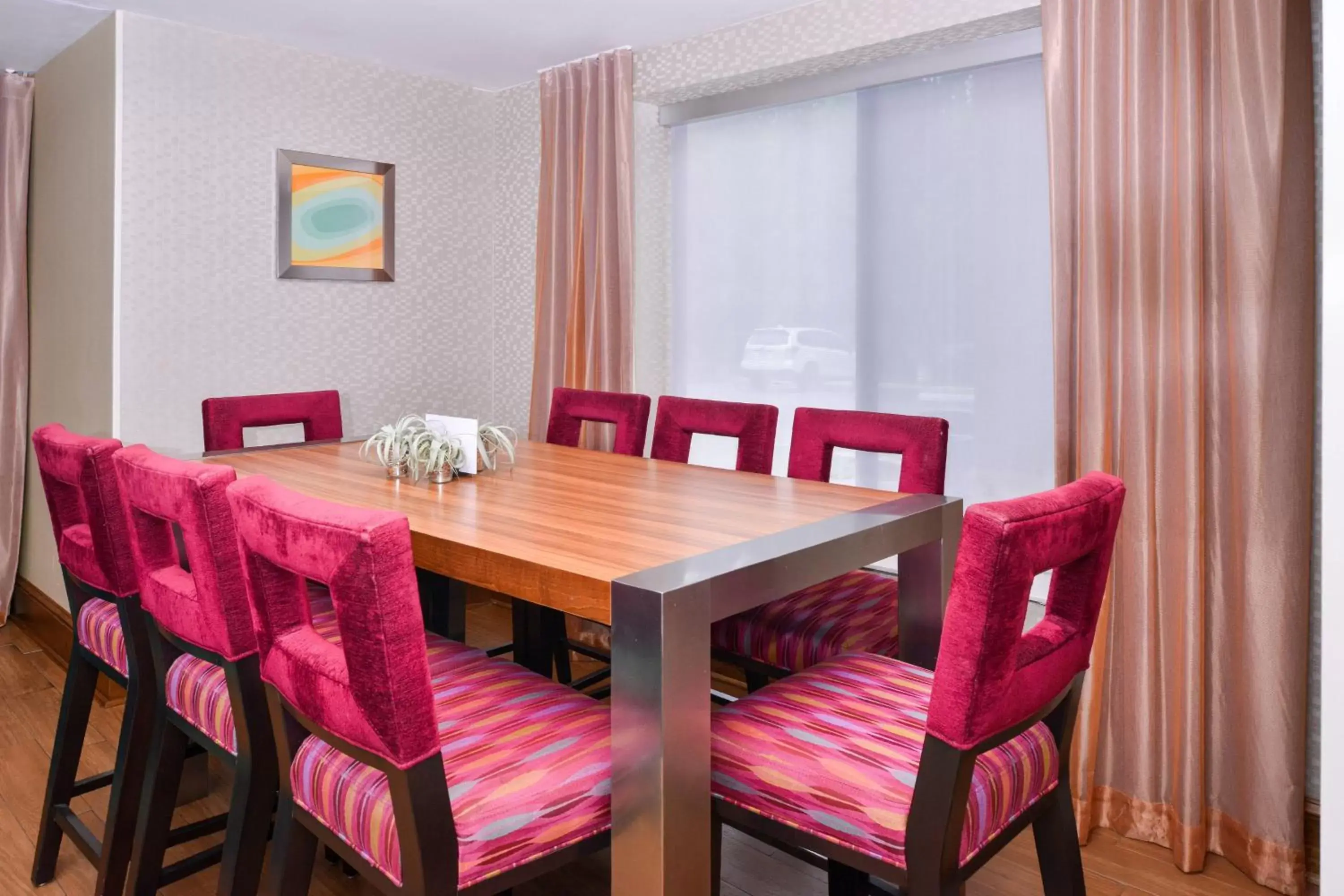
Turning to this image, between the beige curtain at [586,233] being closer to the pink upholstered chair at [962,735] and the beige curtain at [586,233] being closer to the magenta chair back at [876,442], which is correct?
the magenta chair back at [876,442]

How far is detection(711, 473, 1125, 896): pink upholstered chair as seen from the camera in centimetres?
119

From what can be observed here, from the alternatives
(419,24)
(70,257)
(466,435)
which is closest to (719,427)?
(466,435)

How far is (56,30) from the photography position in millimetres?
3518

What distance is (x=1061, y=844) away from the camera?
59.1 inches

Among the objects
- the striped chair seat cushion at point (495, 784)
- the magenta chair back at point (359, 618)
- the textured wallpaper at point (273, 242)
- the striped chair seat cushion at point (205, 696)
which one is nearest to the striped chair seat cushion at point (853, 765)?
the striped chair seat cushion at point (495, 784)

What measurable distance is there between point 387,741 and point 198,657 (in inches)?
27.0

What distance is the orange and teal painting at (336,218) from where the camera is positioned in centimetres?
384

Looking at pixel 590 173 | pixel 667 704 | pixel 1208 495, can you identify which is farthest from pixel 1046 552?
pixel 590 173

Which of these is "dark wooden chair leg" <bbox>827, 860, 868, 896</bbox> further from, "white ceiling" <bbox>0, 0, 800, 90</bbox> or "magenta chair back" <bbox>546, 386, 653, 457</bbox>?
"white ceiling" <bbox>0, 0, 800, 90</bbox>

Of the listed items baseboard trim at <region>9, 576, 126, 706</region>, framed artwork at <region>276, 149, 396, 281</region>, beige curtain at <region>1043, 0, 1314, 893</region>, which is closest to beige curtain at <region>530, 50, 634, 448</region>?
framed artwork at <region>276, 149, 396, 281</region>

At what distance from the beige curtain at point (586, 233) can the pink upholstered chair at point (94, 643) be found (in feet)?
6.86

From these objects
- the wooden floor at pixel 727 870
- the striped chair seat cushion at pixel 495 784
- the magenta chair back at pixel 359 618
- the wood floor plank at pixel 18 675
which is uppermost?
the magenta chair back at pixel 359 618

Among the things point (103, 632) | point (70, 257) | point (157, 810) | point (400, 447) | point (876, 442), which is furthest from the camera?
point (70, 257)

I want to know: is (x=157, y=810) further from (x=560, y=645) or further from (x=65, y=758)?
(x=560, y=645)
